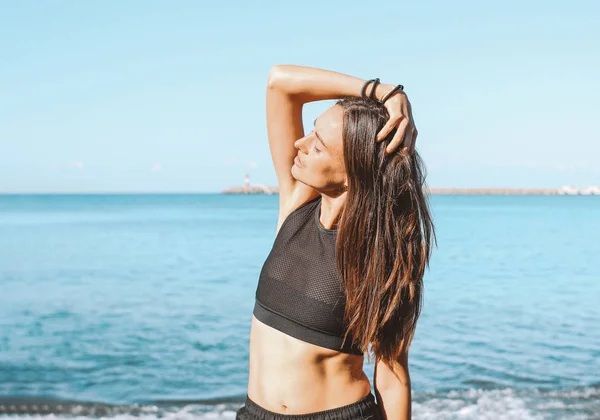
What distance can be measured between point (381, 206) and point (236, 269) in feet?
66.6

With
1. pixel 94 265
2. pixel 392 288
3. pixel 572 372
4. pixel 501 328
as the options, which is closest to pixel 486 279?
pixel 501 328

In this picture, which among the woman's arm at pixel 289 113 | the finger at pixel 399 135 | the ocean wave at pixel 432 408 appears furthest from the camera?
the ocean wave at pixel 432 408

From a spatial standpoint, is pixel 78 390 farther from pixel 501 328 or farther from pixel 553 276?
pixel 553 276

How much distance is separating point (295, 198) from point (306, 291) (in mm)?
433

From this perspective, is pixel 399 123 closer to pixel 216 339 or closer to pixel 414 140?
pixel 414 140

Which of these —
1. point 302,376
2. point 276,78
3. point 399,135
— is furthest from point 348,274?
point 276,78

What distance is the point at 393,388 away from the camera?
2.48 metres

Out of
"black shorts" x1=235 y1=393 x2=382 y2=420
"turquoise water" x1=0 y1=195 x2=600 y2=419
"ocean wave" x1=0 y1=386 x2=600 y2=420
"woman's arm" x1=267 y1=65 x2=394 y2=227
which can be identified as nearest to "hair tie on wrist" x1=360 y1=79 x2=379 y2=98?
"woman's arm" x1=267 y1=65 x2=394 y2=227

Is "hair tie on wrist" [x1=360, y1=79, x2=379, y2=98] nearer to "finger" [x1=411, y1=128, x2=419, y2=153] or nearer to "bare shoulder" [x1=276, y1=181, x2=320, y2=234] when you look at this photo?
"finger" [x1=411, y1=128, x2=419, y2=153]

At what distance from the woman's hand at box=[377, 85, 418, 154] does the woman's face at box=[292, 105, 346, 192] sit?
0.15 meters

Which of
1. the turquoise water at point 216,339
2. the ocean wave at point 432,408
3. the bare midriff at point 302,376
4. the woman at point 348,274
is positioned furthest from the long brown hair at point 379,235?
the turquoise water at point 216,339

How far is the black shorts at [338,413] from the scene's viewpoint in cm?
237

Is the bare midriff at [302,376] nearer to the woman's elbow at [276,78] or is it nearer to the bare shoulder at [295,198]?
the bare shoulder at [295,198]

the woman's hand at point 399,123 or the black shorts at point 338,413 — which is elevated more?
the woman's hand at point 399,123
